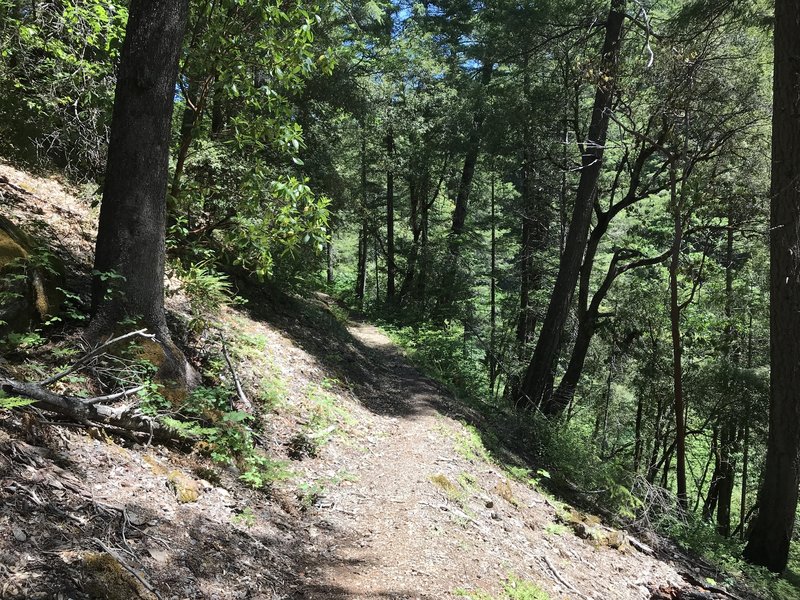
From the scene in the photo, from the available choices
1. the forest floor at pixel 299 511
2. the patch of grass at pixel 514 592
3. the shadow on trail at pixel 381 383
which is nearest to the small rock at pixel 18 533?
the forest floor at pixel 299 511

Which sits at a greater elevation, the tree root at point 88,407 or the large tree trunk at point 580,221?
the large tree trunk at point 580,221

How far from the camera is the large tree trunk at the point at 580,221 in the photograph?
11.0 metres

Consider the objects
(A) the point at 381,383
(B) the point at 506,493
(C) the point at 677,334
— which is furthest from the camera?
(A) the point at 381,383

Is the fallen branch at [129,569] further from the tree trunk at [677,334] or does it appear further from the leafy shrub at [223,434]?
the tree trunk at [677,334]

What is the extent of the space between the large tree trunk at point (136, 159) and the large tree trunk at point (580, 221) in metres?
8.59

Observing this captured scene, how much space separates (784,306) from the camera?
8648 millimetres

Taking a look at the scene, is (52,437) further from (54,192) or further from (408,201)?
(408,201)

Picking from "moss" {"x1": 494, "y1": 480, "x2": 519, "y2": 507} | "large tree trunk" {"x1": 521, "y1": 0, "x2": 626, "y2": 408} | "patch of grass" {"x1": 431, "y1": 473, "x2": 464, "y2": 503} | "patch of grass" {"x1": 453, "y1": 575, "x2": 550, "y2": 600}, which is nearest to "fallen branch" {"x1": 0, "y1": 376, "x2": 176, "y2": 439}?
"patch of grass" {"x1": 453, "y1": 575, "x2": 550, "y2": 600}

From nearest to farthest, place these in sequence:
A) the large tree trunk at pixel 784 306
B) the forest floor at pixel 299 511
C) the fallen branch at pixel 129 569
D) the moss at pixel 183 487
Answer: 1. the fallen branch at pixel 129 569
2. the forest floor at pixel 299 511
3. the moss at pixel 183 487
4. the large tree trunk at pixel 784 306

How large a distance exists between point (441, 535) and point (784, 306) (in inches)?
280

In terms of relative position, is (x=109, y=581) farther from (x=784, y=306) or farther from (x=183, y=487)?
(x=784, y=306)

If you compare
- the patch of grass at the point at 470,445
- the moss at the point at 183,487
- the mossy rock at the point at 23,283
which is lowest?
the patch of grass at the point at 470,445

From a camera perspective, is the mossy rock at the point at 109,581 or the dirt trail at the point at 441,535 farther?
the dirt trail at the point at 441,535

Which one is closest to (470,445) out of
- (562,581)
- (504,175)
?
(562,581)
